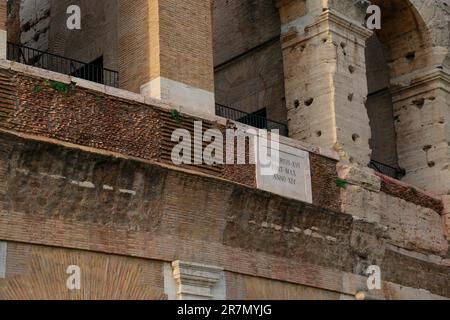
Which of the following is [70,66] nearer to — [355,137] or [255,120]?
[255,120]

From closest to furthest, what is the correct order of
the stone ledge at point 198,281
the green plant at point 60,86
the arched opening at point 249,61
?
1. the green plant at point 60,86
2. the stone ledge at point 198,281
3. the arched opening at point 249,61

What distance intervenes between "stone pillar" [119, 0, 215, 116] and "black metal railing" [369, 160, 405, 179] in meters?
4.61

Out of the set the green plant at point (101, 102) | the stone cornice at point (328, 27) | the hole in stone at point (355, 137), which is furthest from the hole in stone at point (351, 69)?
the green plant at point (101, 102)

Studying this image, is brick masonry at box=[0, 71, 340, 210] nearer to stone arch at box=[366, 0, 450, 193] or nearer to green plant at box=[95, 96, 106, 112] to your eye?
green plant at box=[95, 96, 106, 112]

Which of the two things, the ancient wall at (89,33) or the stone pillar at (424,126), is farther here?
the stone pillar at (424,126)

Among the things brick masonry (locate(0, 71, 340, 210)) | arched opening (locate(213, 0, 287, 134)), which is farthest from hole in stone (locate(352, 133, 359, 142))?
brick masonry (locate(0, 71, 340, 210))

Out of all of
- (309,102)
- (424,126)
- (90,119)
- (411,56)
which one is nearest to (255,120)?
(309,102)

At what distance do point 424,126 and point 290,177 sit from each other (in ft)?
12.6

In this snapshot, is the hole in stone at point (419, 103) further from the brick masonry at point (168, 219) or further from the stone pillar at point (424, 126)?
the brick masonry at point (168, 219)

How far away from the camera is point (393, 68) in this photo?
56.3ft

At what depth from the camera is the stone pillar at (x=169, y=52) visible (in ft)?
41.3

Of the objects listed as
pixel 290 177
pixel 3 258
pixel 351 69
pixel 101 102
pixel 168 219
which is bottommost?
pixel 3 258

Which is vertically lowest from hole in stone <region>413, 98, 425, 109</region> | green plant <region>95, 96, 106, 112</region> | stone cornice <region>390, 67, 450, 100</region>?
green plant <region>95, 96, 106, 112</region>

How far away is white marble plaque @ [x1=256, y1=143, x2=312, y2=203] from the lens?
13.3 meters
